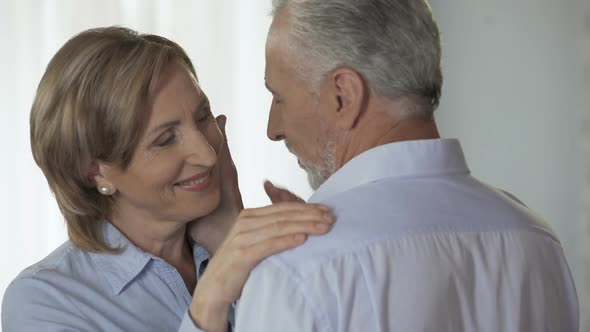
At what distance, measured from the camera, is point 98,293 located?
179 centimetres

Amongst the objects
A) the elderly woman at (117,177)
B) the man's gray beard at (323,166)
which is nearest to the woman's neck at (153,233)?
the elderly woman at (117,177)

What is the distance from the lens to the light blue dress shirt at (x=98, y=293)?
5.72 ft

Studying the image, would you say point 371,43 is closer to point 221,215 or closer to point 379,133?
point 379,133

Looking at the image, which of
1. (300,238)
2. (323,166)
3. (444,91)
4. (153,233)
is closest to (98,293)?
(153,233)

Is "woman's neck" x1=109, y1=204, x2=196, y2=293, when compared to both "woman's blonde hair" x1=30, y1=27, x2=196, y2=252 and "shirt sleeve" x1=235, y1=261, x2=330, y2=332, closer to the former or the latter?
"woman's blonde hair" x1=30, y1=27, x2=196, y2=252

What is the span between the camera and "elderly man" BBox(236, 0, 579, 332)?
1196 millimetres

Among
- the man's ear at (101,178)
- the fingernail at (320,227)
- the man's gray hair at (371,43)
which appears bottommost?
the man's ear at (101,178)

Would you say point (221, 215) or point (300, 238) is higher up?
point (300, 238)

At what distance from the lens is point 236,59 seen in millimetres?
3846

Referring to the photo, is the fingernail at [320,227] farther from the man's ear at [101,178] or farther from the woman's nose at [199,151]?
the man's ear at [101,178]

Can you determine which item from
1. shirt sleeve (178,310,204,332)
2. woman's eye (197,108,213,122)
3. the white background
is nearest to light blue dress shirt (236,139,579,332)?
shirt sleeve (178,310,204,332)

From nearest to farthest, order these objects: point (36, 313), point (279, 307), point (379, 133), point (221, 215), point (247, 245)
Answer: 1. point (279, 307)
2. point (247, 245)
3. point (379, 133)
4. point (36, 313)
5. point (221, 215)

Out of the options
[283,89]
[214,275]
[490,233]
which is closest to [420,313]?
[490,233]

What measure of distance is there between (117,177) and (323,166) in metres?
0.57
